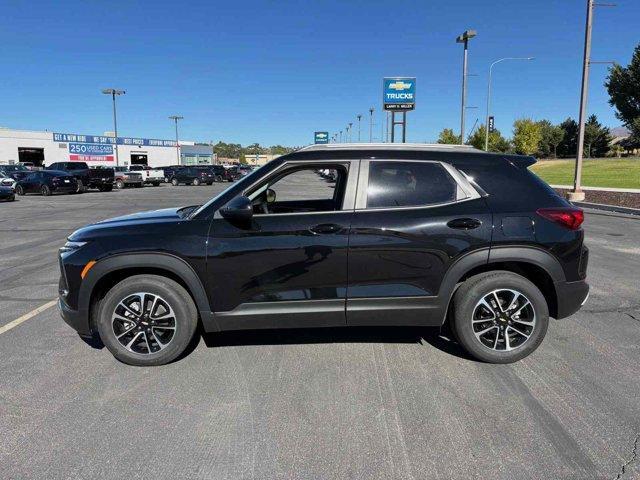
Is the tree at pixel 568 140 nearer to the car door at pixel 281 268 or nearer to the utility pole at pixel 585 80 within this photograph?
the utility pole at pixel 585 80

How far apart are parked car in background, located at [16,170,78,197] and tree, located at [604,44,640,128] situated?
2271 inches

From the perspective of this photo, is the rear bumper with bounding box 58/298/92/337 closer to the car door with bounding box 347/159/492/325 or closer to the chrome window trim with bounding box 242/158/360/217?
the chrome window trim with bounding box 242/158/360/217

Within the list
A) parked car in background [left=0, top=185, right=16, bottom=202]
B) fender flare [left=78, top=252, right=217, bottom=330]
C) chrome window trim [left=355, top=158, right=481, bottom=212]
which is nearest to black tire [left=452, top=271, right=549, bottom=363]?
chrome window trim [left=355, top=158, right=481, bottom=212]

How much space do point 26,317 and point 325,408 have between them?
12.7ft

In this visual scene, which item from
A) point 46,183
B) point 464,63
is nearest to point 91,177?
point 46,183

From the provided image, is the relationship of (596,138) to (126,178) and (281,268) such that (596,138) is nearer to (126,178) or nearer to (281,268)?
(126,178)

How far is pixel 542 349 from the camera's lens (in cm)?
437

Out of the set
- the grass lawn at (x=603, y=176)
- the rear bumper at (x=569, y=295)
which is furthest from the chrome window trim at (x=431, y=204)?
the grass lawn at (x=603, y=176)

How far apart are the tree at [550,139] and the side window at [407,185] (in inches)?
3558

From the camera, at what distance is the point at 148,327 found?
3957 millimetres

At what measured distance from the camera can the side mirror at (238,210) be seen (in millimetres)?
3625

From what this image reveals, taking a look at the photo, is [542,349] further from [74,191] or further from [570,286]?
[74,191]

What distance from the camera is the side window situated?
12.8 ft

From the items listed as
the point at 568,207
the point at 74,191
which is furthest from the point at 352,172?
the point at 74,191
